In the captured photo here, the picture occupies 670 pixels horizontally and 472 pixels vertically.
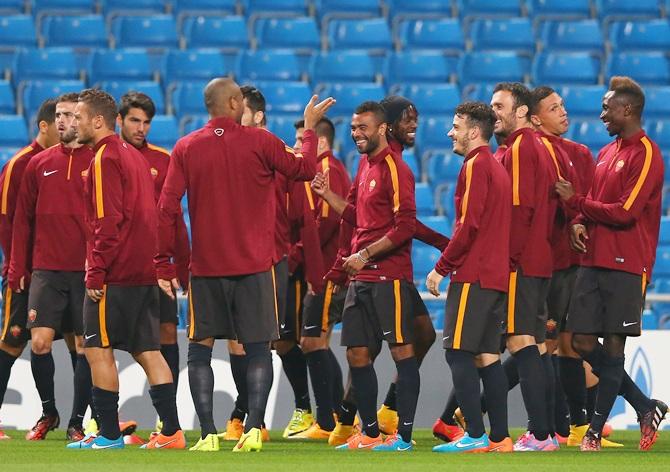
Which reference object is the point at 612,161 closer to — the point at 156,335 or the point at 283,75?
the point at 156,335

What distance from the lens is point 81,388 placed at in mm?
8625

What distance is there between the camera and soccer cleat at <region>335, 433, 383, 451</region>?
793 cm

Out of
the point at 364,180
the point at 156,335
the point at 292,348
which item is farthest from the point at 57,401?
the point at 364,180

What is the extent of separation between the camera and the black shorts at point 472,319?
7395mm

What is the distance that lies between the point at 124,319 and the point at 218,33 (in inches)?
312

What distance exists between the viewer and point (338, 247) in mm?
9398

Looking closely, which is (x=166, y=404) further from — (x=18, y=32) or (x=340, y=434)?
(x=18, y=32)

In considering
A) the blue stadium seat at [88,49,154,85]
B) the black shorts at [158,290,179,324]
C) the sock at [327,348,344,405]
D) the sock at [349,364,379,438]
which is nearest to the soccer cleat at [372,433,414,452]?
the sock at [349,364,379,438]

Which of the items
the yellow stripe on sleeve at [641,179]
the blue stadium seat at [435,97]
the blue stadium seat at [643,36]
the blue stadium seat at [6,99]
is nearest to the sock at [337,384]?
the yellow stripe on sleeve at [641,179]

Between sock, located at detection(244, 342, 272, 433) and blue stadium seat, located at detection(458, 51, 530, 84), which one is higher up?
blue stadium seat, located at detection(458, 51, 530, 84)

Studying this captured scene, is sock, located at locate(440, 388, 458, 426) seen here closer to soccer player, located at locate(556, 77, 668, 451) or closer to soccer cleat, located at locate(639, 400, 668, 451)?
soccer player, located at locate(556, 77, 668, 451)

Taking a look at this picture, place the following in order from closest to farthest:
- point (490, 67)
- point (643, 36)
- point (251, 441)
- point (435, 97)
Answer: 1. point (251, 441)
2. point (435, 97)
3. point (490, 67)
4. point (643, 36)

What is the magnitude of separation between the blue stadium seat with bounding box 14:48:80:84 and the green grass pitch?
23.4ft

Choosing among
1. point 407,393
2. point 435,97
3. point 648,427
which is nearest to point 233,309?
point 407,393
